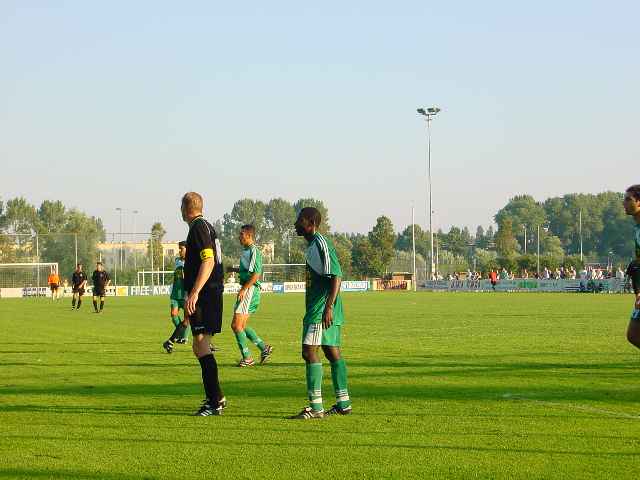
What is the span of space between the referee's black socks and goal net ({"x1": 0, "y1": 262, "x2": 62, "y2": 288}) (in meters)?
65.6

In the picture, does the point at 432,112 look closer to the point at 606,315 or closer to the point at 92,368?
the point at 606,315

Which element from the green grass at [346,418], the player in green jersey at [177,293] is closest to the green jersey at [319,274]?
the green grass at [346,418]

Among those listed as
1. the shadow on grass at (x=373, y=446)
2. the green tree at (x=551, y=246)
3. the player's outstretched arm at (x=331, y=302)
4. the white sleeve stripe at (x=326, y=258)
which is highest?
the green tree at (x=551, y=246)

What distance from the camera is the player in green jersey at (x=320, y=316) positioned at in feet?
30.7

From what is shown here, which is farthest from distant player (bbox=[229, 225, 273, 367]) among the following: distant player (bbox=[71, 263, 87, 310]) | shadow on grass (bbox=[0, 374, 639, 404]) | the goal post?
the goal post

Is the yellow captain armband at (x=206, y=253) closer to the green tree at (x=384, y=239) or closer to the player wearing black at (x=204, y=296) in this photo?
the player wearing black at (x=204, y=296)

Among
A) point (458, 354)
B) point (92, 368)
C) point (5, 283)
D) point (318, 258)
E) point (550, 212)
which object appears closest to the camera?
point (318, 258)

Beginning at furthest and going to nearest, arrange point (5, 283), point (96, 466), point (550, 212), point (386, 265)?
point (550, 212), point (386, 265), point (5, 283), point (96, 466)

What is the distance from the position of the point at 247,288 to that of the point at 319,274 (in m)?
4.83

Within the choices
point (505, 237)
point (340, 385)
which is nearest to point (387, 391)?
point (340, 385)

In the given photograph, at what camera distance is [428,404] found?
9992 millimetres

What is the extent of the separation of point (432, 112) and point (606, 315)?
50.9 m

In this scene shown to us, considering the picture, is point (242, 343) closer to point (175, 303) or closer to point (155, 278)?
point (175, 303)

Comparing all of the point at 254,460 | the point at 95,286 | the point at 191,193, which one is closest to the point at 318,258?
the point at 191,193
